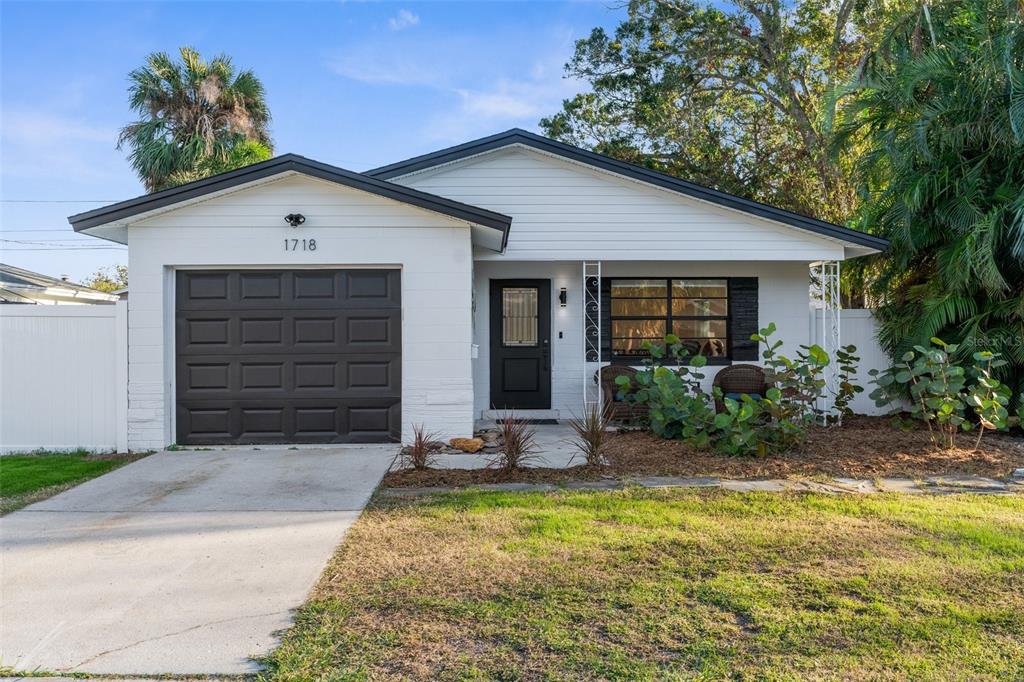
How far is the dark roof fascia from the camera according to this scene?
300 inches

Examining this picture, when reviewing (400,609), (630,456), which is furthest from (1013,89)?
(400,609)

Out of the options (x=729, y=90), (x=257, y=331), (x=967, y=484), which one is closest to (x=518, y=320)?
(x=257, y=331)

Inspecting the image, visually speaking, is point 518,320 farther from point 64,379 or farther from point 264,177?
point 64,379

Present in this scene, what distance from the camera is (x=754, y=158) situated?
57.4 ft

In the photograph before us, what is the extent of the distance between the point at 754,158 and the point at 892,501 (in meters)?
13.8

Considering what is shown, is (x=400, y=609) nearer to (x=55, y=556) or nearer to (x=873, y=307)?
(x=55, y=556)

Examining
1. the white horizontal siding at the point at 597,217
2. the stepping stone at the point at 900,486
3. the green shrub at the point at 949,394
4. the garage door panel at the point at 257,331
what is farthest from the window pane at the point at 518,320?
the stepping stone at the point at 900,486

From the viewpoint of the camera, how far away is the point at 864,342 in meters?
10.6

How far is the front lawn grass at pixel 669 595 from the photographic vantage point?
2914 millimetres

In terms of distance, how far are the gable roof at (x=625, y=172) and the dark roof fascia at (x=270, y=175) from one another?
2326mm

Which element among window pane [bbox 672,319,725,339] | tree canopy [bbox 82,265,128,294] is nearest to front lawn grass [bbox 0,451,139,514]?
window pane [bbox 672,319,725,339]

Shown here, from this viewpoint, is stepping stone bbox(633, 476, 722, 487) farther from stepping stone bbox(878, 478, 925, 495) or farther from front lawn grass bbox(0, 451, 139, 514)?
front lawn grass bbox(0, 451, 139, 514)

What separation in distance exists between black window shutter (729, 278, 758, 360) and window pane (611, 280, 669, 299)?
106 cm

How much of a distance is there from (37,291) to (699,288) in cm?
1536
